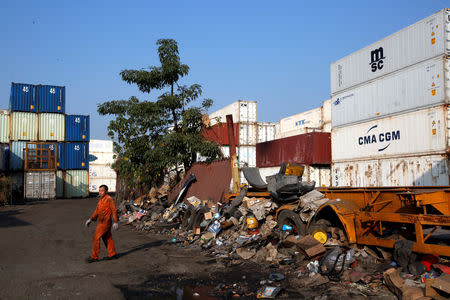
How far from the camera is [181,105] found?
17453 millimetres

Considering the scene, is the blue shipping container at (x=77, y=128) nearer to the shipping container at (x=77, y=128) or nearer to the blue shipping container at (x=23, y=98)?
the shipping container at (x=77, y=128)

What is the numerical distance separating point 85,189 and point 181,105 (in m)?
17.5

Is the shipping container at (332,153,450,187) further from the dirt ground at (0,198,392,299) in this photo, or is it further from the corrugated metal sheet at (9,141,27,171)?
the corrugated metal sheet at (9,141,27,171)

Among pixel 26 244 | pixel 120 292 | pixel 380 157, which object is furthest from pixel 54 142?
pixel 120 292

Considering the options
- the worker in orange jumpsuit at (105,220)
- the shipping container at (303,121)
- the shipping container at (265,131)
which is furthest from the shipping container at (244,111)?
the worker in orange jumpsuit at (105,220)

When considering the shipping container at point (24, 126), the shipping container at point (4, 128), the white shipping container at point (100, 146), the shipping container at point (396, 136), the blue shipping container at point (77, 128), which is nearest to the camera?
the shipping container at point (396, 136)

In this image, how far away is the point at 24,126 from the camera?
2861 centimetres

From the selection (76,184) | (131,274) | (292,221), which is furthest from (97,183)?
(131,274)

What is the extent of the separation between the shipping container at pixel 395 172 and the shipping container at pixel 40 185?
70.8ft

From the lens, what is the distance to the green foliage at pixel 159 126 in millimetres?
16516

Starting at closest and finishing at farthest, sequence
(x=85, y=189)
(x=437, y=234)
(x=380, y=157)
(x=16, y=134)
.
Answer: (x=437, y=234)
(x=380, y=157)
(x=16, y=134)
(x=85, y=189)

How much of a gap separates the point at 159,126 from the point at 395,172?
10263 millimetres

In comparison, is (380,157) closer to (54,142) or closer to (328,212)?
(328,212)

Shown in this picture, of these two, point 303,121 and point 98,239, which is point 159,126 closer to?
point 98,239
